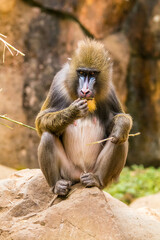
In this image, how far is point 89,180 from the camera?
13.2ft

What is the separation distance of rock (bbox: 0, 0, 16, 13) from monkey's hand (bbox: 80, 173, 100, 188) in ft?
17.0

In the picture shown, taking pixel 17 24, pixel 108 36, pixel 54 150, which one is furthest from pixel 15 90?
pixel 54 150

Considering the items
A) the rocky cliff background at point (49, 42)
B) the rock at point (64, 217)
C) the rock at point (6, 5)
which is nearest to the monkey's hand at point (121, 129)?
the rock at point (64, 217)

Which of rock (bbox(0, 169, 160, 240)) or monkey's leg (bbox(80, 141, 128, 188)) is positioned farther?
monkey's leg (bbox(80, 141, 128, 188))

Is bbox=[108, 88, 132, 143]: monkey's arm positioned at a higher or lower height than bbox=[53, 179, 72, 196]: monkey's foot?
higher

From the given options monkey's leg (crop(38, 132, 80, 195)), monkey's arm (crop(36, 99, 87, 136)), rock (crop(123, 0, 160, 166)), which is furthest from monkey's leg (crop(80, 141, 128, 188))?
rock (crop(123, 0, 160, 166))

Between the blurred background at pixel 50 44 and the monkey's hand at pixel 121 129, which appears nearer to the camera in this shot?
the monkey's hand at pixel 121 129

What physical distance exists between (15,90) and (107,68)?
431cm

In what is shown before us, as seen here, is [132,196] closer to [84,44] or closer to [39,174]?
[39,174]

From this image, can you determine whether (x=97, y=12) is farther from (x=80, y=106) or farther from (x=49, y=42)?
(x=80, y=106)

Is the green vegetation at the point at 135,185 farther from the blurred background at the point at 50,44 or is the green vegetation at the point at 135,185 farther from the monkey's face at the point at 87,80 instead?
the monkey's face at the point at 87,80

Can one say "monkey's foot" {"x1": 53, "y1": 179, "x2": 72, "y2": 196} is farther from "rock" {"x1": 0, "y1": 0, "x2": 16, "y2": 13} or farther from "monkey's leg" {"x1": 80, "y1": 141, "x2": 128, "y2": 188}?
"rock" {"x1": 0, "y1": 0, "x2": 16, "y2": 13}

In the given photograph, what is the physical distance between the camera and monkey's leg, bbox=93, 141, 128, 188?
13.5 feet

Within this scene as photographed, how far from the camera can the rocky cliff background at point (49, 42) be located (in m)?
8.14
